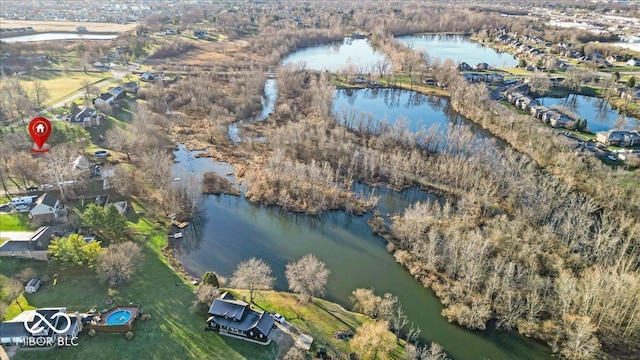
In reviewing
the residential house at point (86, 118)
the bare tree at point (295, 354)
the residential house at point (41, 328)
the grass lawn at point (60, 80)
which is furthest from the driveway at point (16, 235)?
the grass lawn at point (60, 80)

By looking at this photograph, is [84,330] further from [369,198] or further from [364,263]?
[369,198]

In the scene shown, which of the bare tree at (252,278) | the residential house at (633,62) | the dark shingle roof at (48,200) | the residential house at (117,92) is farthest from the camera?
the residential house at (633,62)

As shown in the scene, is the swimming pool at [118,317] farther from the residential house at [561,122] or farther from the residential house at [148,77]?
the residential house at [561,122]

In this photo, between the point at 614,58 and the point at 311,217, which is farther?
the point at 614,58

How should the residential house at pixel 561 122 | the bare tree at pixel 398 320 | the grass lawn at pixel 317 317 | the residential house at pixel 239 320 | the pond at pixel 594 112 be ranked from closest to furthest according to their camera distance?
the residential house at pixel 239 320 < the grass lawn at pixel 317 317 < the bare tree at pixel 398 320 < the residential house at pixel 561 122 < the pond at pixel 594 112

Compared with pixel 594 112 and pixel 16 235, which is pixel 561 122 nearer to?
pixel 594 112

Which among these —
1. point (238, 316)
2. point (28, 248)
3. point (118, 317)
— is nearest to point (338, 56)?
point (28, 248)
